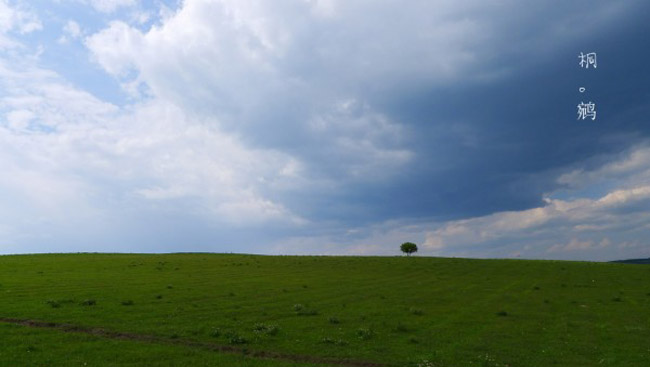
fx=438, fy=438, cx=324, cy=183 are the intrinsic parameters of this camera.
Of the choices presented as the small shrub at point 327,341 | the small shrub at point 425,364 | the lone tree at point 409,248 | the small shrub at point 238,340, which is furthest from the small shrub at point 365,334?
the lone tree at point 409,248

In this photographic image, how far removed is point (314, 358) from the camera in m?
23.3

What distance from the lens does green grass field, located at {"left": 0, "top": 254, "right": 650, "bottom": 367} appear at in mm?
23438

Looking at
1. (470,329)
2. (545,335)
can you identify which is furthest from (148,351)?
(545,335)

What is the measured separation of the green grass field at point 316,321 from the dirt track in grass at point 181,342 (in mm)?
79

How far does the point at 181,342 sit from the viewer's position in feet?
84.5

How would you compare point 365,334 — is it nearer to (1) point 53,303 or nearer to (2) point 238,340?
(2) point 238,340

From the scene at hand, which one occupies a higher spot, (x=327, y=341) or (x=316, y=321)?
(x=316, y=321)

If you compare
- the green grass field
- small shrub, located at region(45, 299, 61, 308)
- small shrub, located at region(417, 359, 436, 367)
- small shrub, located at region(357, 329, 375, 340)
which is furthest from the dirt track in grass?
small shrub, located at region(357, 329, 375, 340)

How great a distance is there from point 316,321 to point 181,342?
10.7m

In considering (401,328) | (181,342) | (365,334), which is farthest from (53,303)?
(401,328)

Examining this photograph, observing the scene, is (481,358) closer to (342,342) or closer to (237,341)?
(342,342)

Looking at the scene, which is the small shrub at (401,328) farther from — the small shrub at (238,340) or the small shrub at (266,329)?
the small shrub at (238,340)

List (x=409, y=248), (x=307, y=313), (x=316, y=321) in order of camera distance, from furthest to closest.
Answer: (x=409, y=248), (x=307, y=313), (x=316, y=321)

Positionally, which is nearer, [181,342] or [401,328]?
[181,342]
